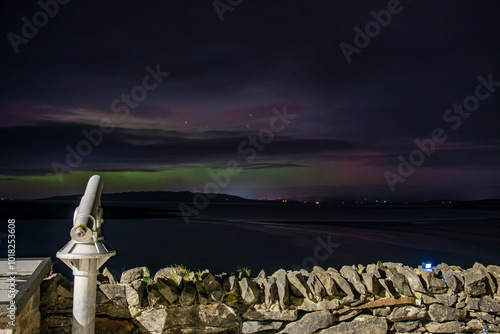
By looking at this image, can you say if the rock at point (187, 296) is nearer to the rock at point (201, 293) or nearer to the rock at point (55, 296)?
the rock at point (201, 293)

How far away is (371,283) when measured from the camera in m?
4.82

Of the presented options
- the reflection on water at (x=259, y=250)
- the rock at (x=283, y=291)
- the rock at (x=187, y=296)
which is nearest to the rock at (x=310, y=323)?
the rock at (x=283, y=291)

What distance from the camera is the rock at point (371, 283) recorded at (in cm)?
480

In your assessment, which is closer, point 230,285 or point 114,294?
point 114,294

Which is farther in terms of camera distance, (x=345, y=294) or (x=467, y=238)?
(x=467, y=238)

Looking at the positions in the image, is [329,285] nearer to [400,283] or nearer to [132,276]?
[400,283]

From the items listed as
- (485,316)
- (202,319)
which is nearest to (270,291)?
(202,319)

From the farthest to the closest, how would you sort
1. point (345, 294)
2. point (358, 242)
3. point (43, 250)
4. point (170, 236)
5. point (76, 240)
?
point (170, 236) → point (358, 242) → point (43, 250) → point (345, 294) → point (76, 240)

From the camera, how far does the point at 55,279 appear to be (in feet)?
14.5

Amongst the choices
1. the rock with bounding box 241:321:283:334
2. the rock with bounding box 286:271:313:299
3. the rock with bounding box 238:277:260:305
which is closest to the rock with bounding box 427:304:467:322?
the rock with bounding box 286:271:313:299

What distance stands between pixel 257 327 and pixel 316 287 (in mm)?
841

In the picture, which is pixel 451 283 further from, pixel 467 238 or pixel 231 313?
pixel 467 238

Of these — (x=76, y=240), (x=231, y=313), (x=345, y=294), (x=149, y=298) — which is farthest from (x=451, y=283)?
(x=76, y=240)

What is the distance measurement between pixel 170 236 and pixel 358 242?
17615 millimetres
